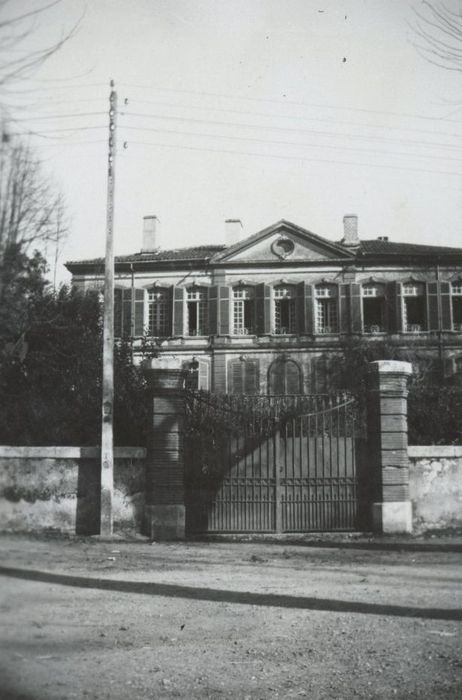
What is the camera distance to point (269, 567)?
21.6ft

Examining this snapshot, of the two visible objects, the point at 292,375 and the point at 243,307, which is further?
the point at 243,307

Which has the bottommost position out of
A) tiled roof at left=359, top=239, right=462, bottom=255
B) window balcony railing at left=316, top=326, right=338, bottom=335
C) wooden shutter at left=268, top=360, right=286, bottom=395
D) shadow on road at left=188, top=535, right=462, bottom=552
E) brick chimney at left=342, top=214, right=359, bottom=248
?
shadow on road at left=188, top=535, right=462, bottom=552

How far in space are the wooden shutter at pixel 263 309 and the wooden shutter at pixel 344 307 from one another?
302cm

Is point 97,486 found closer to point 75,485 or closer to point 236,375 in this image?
point 75,485

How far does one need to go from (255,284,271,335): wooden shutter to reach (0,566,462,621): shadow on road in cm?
2219

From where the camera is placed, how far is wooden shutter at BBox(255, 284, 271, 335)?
2756 centimetres

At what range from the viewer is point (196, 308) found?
94.1 feet

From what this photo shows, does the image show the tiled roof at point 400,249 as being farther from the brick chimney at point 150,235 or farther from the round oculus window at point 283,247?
the brick chimney at point 150,235

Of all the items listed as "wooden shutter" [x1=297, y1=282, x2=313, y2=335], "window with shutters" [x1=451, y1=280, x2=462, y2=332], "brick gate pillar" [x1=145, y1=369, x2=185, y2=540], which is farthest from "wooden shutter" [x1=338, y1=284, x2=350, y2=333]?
"brick gate pillar" [x1=145, y1=369, x2=185, y2=540]

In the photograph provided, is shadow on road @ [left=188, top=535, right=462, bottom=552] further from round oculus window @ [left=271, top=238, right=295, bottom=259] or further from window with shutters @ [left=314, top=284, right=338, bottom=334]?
round oculus window @ [left=271, top=238, right=295, bottom=259]

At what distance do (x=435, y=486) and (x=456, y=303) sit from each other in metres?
19.5

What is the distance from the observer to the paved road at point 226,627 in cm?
240

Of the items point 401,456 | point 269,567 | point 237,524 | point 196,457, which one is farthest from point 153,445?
point 401,456

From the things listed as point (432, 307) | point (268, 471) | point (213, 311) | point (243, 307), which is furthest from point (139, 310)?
point (268, 471)
